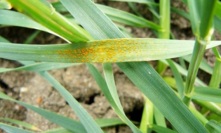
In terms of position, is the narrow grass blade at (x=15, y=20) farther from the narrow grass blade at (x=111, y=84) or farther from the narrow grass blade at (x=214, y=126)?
the narrow grass blade at (x=214, y=126)

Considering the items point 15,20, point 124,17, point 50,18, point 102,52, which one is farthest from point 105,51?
point 124,17

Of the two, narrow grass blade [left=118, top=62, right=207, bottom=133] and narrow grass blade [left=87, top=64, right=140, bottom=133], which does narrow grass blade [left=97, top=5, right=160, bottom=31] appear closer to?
narrow grass blade [left=87, top=64, right=140, bottom=133]

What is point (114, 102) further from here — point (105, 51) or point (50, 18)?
point (50, 18)

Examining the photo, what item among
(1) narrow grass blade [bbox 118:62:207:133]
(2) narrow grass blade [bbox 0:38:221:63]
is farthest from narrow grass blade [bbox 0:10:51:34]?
(1) narrow grass blade [bbox 118:62:207:133]

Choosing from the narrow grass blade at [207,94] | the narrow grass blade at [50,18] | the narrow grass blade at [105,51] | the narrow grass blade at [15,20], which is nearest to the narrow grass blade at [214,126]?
the narrow grass blade at [207,94]

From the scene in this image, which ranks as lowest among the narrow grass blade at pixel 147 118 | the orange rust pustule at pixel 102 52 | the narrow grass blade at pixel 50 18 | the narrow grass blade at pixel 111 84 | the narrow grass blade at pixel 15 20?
the narrow grass blade at pixel 147 118

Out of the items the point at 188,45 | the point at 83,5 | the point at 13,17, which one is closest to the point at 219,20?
the point at 188,45
